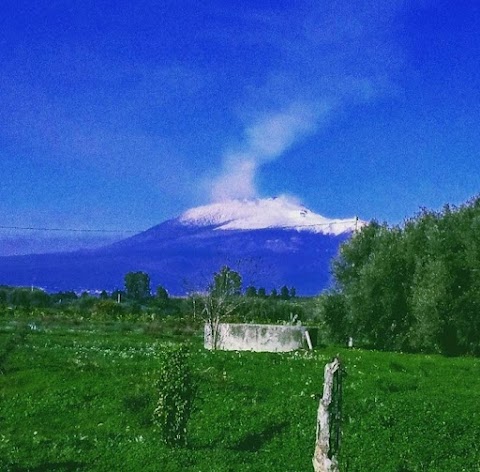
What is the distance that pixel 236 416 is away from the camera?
21500 mm

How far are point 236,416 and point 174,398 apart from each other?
327cm

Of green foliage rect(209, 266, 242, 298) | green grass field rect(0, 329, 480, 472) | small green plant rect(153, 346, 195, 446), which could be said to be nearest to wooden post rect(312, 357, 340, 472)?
green grass field rect(0, 329, 480, 472)

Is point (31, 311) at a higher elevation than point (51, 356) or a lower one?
higher

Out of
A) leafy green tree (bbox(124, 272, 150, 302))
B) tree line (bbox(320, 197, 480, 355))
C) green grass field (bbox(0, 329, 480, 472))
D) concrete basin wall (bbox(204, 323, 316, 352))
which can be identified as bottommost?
green grass field (bbox(0, 329, 480, 472))

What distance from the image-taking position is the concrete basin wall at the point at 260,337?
43.1m

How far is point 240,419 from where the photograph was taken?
835 inches

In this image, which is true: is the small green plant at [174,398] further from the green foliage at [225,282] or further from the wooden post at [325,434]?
the green foliage at [225,282]

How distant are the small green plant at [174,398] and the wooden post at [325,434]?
17.5 feet

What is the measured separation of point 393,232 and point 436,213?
9.89 feet

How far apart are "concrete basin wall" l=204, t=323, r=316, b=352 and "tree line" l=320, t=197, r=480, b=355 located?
4537 mm

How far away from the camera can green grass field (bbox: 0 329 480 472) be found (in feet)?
59.4

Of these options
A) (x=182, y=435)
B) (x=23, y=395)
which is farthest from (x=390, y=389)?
(x=23, y=395)

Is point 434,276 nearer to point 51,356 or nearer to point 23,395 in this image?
point 51,356

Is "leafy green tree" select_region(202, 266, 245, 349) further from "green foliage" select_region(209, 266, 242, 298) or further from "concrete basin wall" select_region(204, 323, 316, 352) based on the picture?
"concrete basin wall" select_region(204, 323, 316, 352)
